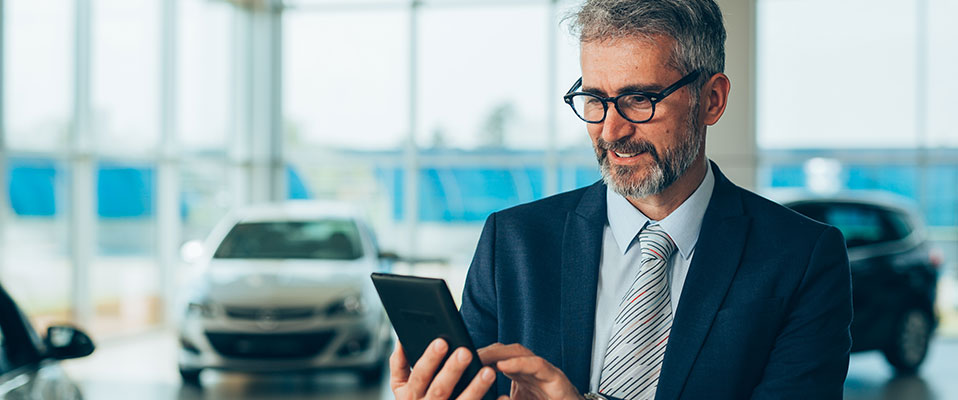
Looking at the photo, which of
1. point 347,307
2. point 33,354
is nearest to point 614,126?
Answer: point 33,354

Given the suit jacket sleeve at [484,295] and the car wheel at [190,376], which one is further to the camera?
the car wheel at [190,376]

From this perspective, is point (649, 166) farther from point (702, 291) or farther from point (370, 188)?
point (370, 188)

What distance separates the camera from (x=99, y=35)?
8.00 metres

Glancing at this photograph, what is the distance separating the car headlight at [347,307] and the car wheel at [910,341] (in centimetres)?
355

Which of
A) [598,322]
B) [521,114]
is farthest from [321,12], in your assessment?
[598,322]

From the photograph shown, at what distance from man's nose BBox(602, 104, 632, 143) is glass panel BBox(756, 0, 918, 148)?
326 inches

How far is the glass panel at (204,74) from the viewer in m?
9.29

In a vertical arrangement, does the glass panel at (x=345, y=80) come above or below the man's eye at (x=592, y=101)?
above

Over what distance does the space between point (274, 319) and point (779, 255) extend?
4.63 meters

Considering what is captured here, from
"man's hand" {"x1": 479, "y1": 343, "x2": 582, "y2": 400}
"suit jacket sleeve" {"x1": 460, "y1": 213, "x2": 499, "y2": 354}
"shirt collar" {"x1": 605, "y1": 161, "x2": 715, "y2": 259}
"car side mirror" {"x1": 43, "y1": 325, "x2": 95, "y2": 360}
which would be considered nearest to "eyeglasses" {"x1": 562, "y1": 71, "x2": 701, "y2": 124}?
"shirt collar" {"x1": 605, "y1": 161, "x2": 715, "y2": 259}

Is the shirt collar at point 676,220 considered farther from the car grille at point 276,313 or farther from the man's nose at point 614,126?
the car grille at point 276,313

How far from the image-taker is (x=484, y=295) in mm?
1464

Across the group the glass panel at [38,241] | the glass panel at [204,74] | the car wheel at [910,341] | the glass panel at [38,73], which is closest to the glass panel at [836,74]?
the car wheel at [910,341]

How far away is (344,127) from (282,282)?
187 inches
